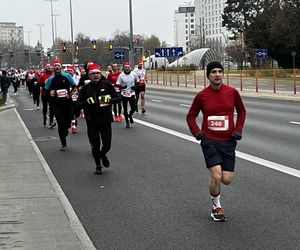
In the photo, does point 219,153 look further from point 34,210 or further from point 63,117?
point 63,117

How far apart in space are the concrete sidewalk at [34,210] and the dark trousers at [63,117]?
1.11m

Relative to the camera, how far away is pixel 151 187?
8.15 metres

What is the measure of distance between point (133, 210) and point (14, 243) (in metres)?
1.81

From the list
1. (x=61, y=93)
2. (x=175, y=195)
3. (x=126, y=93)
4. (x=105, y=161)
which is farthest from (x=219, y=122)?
(x=126, y=93)

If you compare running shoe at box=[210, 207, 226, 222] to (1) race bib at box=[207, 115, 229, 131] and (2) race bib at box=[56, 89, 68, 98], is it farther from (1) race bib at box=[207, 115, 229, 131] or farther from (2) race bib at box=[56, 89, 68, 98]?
(2) race bib at box=[56, 89, 68, 98]

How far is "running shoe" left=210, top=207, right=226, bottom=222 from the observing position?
620 cm

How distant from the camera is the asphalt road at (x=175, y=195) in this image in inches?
223

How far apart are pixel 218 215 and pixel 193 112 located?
4.02 feet

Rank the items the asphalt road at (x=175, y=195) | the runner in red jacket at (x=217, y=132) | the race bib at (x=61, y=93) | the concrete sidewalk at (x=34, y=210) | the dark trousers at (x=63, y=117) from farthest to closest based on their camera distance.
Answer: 1. the race bib at (x=61, y=93)
2. the dark trousers at (x=63, y=117)
3. the runner in red jacket at (x=217, y=132)
4. the asphalt road at (x=175, y=195)
5. the concrete sidewalk at (x=34, y=210)

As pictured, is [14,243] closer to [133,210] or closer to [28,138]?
[133,210]

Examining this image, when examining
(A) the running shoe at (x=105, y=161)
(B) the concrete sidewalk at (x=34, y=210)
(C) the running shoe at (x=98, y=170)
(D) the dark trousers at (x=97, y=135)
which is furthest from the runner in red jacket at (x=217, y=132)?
(A) the running shoe at (x=105, y=161)

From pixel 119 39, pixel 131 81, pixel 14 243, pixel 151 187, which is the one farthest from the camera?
pixel 119 39

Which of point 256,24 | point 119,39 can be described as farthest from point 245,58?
point 119,39

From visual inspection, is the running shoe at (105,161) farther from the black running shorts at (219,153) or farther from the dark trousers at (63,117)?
the black running shorts at (219,153)
